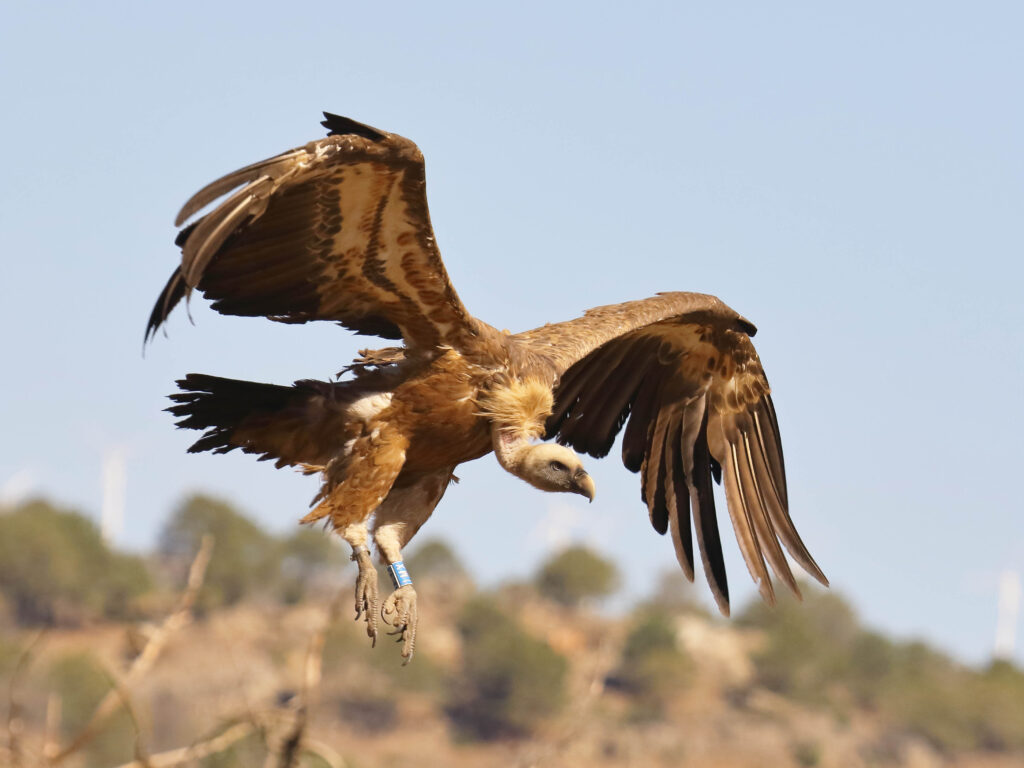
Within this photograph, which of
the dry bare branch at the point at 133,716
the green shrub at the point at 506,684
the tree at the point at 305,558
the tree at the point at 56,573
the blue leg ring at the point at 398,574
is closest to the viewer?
the dry bare branch at the point at 133,716

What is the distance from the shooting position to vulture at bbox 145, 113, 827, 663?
713 cm

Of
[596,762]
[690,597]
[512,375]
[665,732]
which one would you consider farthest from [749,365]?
[690,597]

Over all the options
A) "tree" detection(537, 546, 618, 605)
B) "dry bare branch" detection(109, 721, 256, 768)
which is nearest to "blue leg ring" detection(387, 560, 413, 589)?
"dry bare branch" detection(109, 721, 256, 768)

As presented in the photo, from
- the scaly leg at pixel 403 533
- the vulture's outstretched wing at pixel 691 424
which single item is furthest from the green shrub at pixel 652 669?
the scaly leg at pixel 403 533

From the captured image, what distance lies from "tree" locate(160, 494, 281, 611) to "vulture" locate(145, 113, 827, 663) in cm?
5142

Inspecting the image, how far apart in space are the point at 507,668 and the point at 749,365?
160ft

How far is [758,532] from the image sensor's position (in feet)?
33.1

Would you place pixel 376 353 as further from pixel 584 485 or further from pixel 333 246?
pixel 584 485

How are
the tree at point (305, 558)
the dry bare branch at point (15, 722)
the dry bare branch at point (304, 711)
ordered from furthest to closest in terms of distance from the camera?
the tree at point (305, 558)
the dry bare branch at point (304, 711)
the dry bare branch at point (15, 722)

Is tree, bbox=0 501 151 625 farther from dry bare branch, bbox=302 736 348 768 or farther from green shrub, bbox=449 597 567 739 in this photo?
dry bare branch, bbox=302 736 348 768

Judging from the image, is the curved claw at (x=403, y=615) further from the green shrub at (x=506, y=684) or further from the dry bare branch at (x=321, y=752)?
the green shrub at (x=506, y=684)

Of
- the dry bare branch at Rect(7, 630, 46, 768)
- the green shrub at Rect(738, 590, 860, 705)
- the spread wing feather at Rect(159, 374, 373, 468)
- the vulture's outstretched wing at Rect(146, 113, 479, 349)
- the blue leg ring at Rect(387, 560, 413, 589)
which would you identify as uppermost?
the green shrub at Rect(738, 590, 860, 705)

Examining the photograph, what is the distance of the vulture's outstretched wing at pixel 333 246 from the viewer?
673 cm

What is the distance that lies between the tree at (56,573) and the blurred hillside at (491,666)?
0.26 ft
